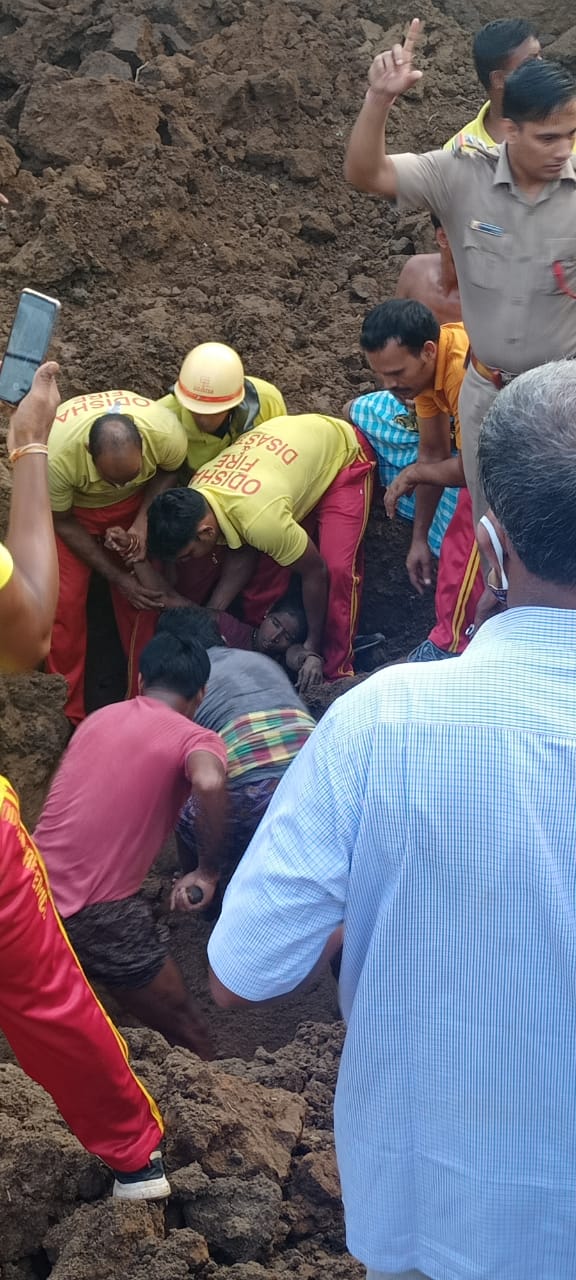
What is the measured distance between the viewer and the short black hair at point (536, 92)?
11.0ft

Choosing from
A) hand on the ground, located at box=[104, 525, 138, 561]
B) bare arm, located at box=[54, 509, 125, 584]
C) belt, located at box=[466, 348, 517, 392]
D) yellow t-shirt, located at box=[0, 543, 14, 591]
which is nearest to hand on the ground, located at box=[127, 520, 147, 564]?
hand on the ground, located at box=[104, 525, 138, 561]

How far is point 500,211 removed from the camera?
3627mm

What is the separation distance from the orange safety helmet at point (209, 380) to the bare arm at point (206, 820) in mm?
1969

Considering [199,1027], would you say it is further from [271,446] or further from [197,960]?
[271,446]

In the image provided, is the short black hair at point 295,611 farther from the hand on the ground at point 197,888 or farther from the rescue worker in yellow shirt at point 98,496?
the hand on the ground at point 197,888

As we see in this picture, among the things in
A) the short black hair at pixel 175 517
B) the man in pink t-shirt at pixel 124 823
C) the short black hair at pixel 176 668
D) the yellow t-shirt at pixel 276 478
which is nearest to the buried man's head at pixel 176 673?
the short black hair at pixel 176 668

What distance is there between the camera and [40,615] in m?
2.20

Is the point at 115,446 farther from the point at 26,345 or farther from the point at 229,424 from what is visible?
the point at 26,345

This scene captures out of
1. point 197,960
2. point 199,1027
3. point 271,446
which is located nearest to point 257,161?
point 271,446

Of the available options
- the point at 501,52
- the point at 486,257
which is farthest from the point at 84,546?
the point at 501,52

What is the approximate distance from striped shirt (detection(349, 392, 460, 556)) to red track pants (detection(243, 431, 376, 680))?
0.26ft

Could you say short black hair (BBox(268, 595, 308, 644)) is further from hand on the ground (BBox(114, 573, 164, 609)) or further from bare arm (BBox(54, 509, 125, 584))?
bare arm (BBox(54, 509, 125, 584))

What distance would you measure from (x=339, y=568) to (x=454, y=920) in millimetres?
3707

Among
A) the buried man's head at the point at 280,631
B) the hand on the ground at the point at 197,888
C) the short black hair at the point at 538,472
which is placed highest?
the short black hair at the point at 538,472
